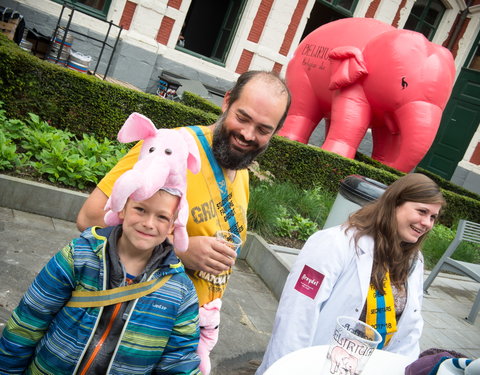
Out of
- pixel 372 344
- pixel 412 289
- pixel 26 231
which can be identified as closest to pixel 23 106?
pixel 26 231

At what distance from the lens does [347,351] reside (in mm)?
1572

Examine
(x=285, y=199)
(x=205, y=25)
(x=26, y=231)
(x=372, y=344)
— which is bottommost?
(x=26, y=231)

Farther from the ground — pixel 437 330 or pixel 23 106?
pixel 23 106

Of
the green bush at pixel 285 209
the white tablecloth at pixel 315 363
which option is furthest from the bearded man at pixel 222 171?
the green bush at pixel 285 209

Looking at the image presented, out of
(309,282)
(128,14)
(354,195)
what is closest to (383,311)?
(309,282)

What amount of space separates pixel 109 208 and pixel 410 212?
1660mm

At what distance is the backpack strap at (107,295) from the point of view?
1.56 metres

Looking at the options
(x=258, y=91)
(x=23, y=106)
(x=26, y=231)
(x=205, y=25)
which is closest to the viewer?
(x=258, y=91)

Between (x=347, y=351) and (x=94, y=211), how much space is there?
1046 millimetres

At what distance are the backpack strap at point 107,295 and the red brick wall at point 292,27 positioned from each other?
15183mm

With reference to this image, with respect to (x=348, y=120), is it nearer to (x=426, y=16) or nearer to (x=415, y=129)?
(x=415, y=129)

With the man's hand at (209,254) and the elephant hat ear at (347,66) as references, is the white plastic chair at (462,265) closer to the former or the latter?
the elephant hat ear at (347,66)

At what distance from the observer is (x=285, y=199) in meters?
7.06

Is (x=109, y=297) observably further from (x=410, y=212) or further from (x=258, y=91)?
(x=410, y=212)
